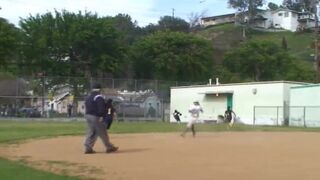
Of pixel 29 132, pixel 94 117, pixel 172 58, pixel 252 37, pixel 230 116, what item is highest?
pixel 252 37

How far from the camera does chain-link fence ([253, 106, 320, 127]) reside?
158 feet

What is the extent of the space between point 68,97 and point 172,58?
998 inches

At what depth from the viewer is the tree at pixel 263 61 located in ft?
299

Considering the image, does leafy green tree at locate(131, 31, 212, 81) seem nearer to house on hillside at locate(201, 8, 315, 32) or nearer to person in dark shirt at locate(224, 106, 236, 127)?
person in dark shirt at locate(224, 106, 236, 127)

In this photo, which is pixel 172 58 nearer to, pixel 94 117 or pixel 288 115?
pixel 288 115

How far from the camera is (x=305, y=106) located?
4988cm

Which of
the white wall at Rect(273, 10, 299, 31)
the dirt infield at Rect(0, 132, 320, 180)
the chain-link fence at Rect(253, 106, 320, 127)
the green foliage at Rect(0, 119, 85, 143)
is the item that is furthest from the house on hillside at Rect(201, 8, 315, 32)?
the dirt infield at Rect(0, 132, 320, 180)

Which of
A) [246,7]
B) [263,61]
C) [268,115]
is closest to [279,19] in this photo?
[246,7]

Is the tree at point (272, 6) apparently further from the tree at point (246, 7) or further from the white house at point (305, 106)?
the white house at point (305, 106)

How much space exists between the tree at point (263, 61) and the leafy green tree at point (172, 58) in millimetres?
9273

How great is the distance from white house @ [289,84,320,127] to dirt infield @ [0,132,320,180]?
29.9 m

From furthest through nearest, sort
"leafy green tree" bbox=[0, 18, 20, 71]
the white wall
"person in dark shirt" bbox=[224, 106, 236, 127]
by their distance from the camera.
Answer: the white wall < "leafy green tree" bbox=[0, 18, 20, 71] < "person in dark shirt" bbox=[224, 106, 236, 127]

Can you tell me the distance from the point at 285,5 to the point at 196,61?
99.4 m

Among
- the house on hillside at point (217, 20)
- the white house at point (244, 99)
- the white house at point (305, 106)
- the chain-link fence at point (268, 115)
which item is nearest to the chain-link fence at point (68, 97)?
the white house at point (244, 99)
